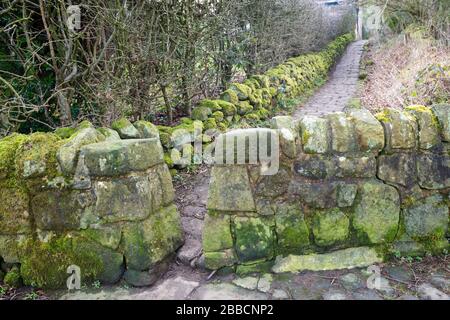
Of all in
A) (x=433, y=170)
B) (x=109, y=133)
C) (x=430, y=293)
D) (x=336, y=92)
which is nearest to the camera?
(x=430, y=293)

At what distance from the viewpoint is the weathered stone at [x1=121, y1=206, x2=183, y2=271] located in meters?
2.62

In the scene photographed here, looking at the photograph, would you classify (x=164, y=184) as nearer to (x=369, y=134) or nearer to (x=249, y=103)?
(x=369, y=134)

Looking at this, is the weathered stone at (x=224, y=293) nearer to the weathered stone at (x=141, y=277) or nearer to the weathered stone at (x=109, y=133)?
the weathered stone at (x=141, y=277)

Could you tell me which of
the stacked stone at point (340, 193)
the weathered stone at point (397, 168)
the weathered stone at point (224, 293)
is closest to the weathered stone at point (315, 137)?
the stacked stone at point (340, 193)

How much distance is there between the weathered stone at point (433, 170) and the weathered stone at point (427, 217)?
11 cm

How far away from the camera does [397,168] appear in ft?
8.89

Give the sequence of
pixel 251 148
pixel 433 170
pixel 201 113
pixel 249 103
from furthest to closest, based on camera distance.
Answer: pixel 249 103 → pixel 201 113 → pixel 433 170 → pixel 251 148

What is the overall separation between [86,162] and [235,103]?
13.2 feet

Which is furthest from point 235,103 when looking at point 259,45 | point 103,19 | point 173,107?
point 259,45

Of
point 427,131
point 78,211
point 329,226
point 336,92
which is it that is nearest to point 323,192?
point 329,226

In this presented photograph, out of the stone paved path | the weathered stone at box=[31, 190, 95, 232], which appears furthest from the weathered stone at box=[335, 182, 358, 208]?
the stone paved path

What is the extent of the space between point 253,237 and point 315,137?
0.90 metres

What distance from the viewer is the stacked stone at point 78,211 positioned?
2578 millimetres
